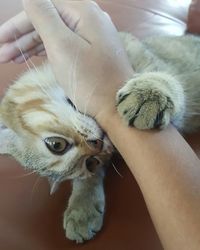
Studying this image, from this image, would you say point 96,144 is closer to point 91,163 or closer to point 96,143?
point 96,143

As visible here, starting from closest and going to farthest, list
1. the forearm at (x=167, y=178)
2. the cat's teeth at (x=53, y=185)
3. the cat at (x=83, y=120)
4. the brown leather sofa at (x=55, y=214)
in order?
the forearm at (x=167, y=178) < the cat at (x=83, y=120) < the brown leather sofa at (x=55, y=214) < the cat's teeth at (x=53, y=185)

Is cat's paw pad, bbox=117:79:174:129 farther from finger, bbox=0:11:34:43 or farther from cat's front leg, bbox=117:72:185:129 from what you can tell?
finger, bbox=0:11:34:43

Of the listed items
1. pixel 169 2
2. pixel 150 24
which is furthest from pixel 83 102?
pixel 169 2

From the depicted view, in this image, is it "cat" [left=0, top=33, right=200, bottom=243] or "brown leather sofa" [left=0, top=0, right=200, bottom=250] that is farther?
"brown leather sofa" [left=0, top=0, right=200, bottom=250]

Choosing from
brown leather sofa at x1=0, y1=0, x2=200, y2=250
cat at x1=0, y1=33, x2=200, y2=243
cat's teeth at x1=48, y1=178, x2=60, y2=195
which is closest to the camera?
cat at x1=0, y1=33, x2=200, y2=243

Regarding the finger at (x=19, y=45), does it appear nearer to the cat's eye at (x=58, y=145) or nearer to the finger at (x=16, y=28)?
the finger at (x=16, y=28)

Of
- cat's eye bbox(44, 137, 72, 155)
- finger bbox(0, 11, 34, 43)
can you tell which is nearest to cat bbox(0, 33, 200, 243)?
cat's eye bbox(44, 137, 72, 155)

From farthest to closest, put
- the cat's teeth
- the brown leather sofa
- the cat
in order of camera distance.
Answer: the cat's teeth → the brown leather sofa → the cat

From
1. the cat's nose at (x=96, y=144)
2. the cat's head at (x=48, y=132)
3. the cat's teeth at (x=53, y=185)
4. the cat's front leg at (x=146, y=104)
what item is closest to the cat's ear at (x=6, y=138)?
the cat's head at (x=48, y=132)
